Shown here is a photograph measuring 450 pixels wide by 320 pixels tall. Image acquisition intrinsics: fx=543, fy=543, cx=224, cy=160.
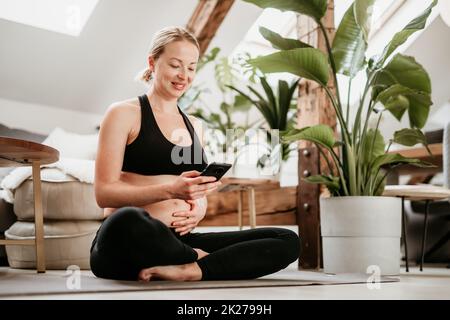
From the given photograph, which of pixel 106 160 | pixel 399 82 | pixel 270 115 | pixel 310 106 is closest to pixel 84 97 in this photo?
pixel 270 115

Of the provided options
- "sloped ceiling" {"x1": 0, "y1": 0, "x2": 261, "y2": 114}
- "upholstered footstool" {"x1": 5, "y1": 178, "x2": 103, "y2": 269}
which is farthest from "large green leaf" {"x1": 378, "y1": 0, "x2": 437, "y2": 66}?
"sloped ceiling" {"x1": 0, "y1": 0, "x2": 261, "y2": 114}

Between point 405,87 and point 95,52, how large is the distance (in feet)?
9.05

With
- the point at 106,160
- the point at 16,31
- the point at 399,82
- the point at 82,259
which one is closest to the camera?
the point at 106,160

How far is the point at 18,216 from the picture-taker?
2.54 m

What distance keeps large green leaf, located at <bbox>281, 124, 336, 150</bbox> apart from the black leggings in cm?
48

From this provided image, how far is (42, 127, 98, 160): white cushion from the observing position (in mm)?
2920

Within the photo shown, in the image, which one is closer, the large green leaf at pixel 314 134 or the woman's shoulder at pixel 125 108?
the woman's shoulder at pixel 125 108

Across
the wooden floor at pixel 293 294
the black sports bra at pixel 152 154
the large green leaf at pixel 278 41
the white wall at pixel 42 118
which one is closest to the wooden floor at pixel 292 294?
the wooden floor at pixel 293 294

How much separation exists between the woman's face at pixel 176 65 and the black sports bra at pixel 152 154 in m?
0.10

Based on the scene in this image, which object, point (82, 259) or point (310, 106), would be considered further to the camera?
point (310, 106)

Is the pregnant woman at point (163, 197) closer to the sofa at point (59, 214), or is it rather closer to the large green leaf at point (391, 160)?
the large green leaf at point (391, 160)

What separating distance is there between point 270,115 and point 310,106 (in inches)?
14.1

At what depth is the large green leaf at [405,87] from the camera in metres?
2.19
